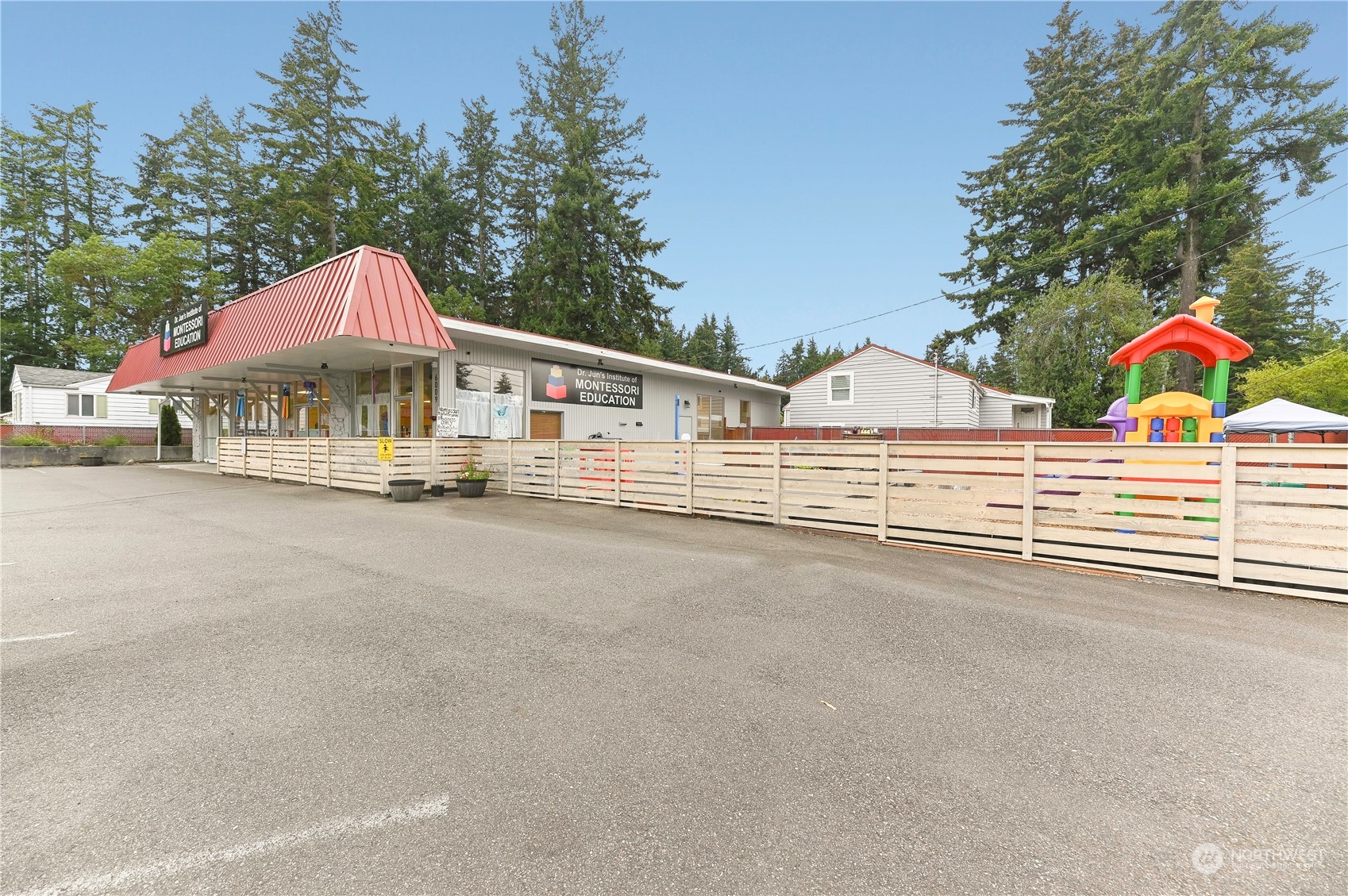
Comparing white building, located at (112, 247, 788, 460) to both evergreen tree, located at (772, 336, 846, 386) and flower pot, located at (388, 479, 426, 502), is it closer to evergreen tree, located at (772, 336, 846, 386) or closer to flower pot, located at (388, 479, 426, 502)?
flower pot, located at (388, 479, 426, 502)

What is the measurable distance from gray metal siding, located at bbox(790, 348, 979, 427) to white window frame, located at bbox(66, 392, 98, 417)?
34749 mm

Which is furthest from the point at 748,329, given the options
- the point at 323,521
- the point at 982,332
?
the point at 323,521

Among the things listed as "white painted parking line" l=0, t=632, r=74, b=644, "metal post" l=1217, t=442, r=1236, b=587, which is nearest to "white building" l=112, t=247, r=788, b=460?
"white painted parking line" l=0, t=632, r=74, b=644

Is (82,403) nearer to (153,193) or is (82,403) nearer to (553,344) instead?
(153,193)

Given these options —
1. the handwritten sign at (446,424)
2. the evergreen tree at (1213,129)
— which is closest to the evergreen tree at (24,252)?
the handwritten sign at (446,424)

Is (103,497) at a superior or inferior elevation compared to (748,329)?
inferior

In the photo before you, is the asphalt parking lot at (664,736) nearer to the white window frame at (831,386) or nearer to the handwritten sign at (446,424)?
the handwritten sign at (446,424)

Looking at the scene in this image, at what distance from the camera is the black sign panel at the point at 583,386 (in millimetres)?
15234

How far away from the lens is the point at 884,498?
6.96m

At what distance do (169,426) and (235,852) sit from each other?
3067 centimetres

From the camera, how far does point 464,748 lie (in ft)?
7.50

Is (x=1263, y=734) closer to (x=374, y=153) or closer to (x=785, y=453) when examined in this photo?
(x=785, y=453)

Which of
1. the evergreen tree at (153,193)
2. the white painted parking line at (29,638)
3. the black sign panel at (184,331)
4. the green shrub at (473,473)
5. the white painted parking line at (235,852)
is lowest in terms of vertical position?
the white painted parking line at (29,638)

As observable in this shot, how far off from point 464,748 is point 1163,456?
263 inches
